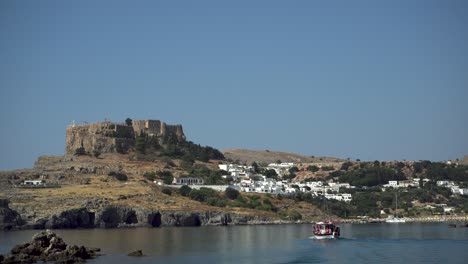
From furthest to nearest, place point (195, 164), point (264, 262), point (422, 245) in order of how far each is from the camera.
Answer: point (195, 164)
point (422, 245)
point (264, 262)

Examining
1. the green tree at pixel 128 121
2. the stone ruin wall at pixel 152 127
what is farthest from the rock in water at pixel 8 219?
the green tree at pixel 128 121

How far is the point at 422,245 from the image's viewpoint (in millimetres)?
54156

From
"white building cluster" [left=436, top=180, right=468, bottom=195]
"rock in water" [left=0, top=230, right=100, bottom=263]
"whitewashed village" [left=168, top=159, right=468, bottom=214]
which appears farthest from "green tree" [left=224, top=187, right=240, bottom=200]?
"rock in water" [left=0, top=230, right=100, bottom=263]

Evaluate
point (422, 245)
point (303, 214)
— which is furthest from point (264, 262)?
point (303, 214)

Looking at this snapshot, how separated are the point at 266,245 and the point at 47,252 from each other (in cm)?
1668

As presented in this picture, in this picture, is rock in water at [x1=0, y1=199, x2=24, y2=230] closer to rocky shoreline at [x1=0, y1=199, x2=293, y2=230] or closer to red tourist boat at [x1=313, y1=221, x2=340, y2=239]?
rocky shoreline at [x1=0, y1=199, x2=293, y2=230]

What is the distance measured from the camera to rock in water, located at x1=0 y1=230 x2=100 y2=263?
43.6 meters

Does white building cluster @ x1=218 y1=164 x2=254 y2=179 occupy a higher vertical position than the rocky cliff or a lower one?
higher

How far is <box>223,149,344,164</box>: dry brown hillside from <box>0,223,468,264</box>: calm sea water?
97.8m

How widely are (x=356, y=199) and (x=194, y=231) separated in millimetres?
38146

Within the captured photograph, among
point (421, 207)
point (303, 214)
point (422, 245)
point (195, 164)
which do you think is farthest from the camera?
point (195, 164)

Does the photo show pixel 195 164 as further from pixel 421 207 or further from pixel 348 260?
pixel 348 260

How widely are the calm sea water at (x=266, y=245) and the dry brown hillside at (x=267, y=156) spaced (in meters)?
97.8

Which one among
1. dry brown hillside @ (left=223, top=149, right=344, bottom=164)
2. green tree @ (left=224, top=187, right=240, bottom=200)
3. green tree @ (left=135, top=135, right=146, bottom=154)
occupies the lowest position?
green tree @ (left=224, top=187, right=240, bottom=200)
